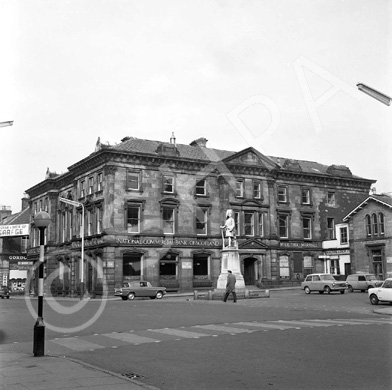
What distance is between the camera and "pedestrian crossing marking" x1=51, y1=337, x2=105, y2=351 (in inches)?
Answer: 517

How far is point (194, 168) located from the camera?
2132 inches

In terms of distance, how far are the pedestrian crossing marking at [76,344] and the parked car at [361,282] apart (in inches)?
1356

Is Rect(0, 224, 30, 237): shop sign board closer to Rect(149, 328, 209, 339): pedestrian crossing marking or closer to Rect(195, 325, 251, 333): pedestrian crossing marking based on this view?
Rect(195, 325, 251, 333): pedestrian crossing marking

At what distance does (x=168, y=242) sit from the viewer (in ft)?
168

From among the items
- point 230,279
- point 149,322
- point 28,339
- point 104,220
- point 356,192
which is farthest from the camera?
point 356,192

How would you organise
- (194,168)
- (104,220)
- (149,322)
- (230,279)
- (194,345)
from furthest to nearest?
(194,168) → (104,220) → (230,279) → (149,322) → (194,345)

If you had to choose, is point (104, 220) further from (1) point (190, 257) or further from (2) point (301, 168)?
(2) point (301, 168)

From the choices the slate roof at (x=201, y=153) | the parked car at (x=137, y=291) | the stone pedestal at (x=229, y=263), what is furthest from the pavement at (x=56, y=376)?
the slate roof at (x=201, y=153)

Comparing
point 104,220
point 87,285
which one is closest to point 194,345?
point 104,220

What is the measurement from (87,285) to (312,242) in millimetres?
25888

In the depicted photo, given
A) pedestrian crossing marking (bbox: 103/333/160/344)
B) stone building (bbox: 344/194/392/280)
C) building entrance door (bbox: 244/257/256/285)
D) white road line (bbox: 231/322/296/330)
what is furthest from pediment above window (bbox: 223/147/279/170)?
pedestrian crossing marking (bbox: 103/333/160/344)

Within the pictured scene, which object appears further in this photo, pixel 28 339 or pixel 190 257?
pixel 190 257

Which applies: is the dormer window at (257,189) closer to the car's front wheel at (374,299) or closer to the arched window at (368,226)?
the arched window at (368,226)

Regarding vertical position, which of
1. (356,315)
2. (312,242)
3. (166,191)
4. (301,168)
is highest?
(301,168)
